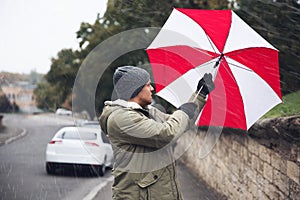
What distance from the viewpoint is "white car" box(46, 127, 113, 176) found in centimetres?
1339

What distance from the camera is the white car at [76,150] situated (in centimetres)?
1339

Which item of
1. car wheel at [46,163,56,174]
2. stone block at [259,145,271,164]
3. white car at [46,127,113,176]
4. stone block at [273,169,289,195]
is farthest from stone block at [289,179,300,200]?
car wheel at [46,163,56,174]

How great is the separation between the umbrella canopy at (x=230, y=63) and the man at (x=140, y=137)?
2.29 ft

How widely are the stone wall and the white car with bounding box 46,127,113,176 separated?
13.1 feet

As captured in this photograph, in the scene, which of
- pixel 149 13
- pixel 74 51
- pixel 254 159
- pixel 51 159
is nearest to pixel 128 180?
pixel 254 159

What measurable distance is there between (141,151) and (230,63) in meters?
1.21

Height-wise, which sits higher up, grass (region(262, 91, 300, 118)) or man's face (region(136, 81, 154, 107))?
man's face (region(136, 81, 154, 107))

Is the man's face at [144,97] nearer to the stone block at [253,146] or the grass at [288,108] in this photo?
the grass at [288,108]

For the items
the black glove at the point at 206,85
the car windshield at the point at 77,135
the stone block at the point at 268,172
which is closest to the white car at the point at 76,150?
the car windshield at the point at 77,135

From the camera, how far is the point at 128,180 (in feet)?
10.4

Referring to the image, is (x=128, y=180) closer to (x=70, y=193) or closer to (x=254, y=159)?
(x=254, y=159)

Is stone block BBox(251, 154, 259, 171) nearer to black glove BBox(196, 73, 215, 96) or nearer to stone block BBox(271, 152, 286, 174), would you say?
stone block BBox(271, 152, 286, 174)

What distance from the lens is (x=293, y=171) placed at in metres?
5.11

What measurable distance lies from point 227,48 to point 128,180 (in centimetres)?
139
